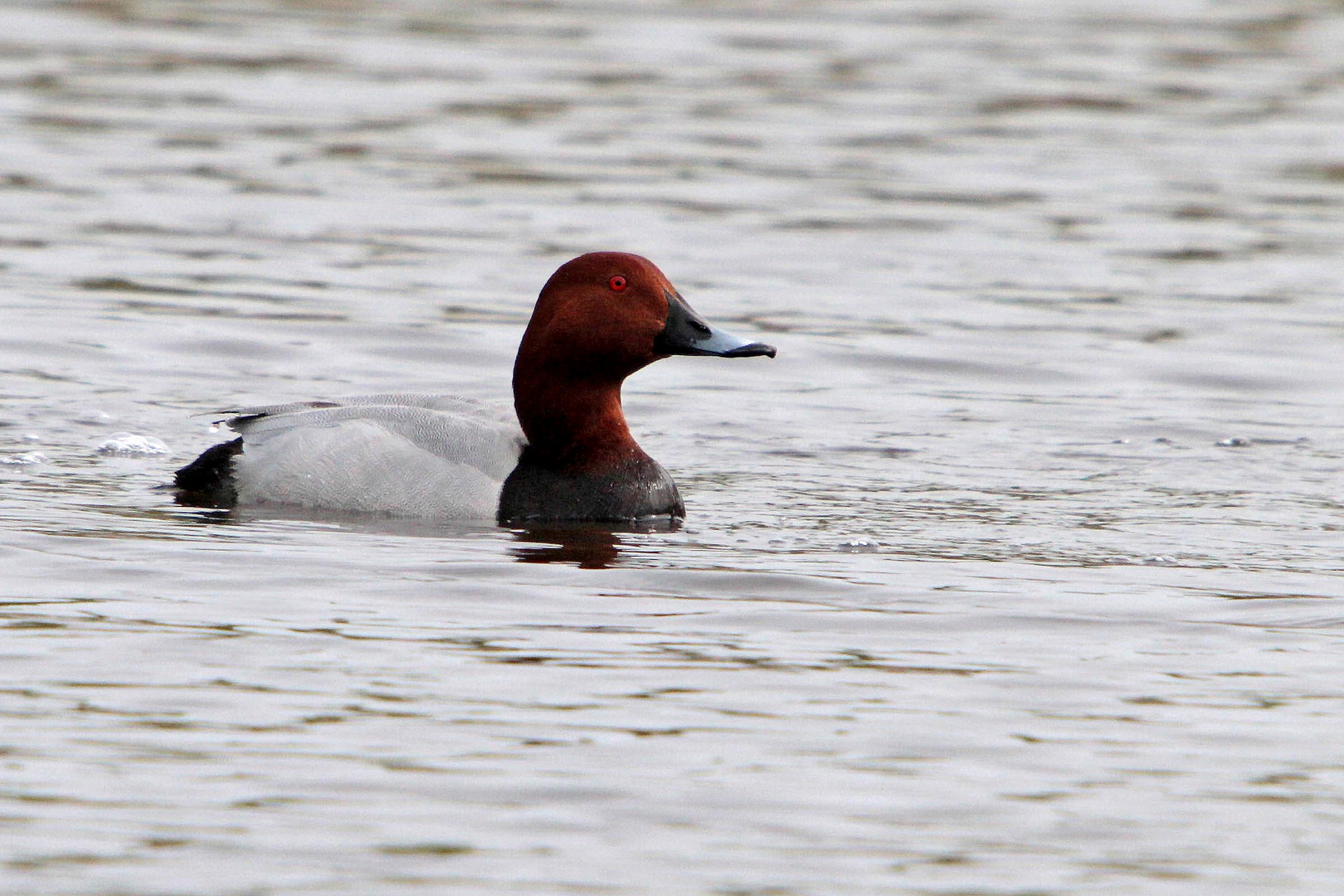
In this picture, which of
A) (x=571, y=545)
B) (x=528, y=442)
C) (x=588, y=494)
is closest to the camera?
(x=571, y=545)

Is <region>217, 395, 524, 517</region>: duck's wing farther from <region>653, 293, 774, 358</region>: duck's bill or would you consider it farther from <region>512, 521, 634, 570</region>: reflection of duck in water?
<region>653, 293, 774, 358</region>: duck's bill

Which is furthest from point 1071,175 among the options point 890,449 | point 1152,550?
point 1152,550

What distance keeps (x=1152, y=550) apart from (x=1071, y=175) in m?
8.80

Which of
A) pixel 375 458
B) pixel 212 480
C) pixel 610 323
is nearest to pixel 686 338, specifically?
pixel 610 323

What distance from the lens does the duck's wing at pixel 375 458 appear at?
8039 millimetres

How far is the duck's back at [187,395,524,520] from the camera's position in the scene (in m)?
8.04

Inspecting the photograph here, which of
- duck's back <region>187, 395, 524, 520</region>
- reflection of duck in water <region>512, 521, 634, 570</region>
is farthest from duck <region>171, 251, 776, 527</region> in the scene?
reflection of duck in water <region>512, 521, 634, 570</region>

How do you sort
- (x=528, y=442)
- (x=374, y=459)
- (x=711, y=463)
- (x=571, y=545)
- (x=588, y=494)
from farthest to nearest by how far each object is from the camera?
(x=711, y=463) → (x=528, y=442) → (x=588, y=494) → (x=374, y=459) → (x=571, y=545)

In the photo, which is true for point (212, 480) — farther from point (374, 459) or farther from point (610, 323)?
point (610, 323)

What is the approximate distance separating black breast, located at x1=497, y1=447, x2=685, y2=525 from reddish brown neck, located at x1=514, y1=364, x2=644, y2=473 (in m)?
0.04

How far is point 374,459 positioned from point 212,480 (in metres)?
0.62

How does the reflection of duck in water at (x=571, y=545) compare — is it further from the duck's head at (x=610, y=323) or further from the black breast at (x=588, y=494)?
the duck's head at (x=610, y=323)

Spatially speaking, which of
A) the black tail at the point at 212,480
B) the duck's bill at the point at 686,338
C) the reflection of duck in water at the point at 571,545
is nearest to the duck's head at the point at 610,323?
the duck's bill at the point at 686,338

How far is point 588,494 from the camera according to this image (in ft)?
26.8
